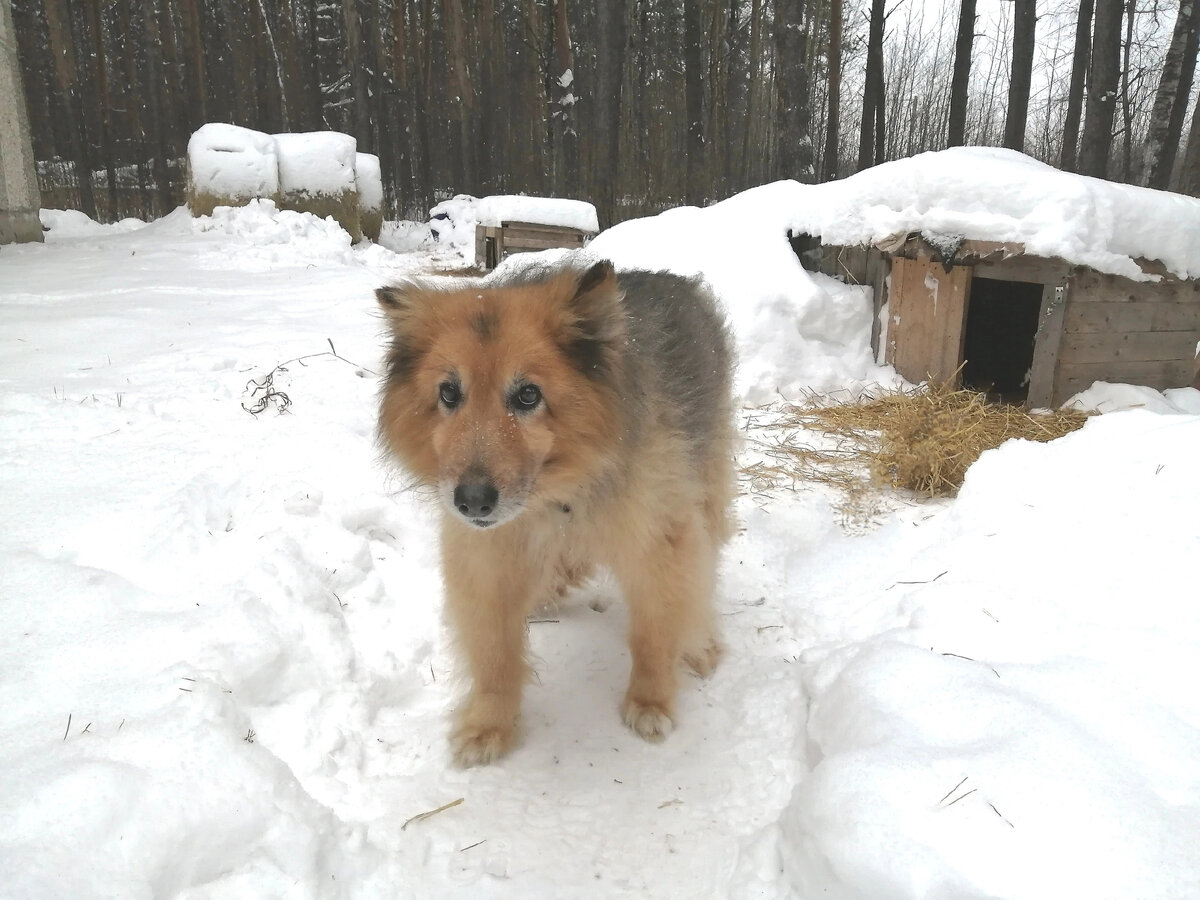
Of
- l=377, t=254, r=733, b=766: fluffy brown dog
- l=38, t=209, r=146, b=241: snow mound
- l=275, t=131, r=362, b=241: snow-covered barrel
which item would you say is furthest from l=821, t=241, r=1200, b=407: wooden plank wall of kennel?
l=38, t=209, r=146, b=241: snow mound

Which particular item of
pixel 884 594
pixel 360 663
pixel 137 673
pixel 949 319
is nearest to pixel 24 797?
pixel 137 673

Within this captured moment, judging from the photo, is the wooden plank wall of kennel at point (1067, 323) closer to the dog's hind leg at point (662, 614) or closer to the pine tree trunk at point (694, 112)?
the dog's hind leg at point (662, 614)

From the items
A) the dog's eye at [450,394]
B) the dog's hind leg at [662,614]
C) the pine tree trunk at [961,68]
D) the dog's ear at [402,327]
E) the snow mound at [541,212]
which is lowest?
the dog's hind leg at [662,614]

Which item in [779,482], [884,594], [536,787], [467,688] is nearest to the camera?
[536,787]

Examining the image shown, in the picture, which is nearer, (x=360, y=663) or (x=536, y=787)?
(x=536, y=787)

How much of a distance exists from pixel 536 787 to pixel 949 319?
477 cm

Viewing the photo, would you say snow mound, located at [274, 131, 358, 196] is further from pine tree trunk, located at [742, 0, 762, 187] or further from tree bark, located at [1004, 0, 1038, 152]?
tree bark, located at [1004, 0, 1038, 152]

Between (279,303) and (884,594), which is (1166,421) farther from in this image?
(279,303)

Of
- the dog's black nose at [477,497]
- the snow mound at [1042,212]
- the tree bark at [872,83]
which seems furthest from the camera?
the tree bark at [872,83]

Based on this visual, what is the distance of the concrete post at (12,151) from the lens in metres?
9.23

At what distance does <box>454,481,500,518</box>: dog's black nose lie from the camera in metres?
1.98

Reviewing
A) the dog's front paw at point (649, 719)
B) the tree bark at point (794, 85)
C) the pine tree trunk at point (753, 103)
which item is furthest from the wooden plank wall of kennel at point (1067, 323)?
the pine tree trunk at point (753, 103)

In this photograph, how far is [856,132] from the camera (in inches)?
1148

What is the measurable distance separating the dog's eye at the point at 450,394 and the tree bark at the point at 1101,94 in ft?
41.9
